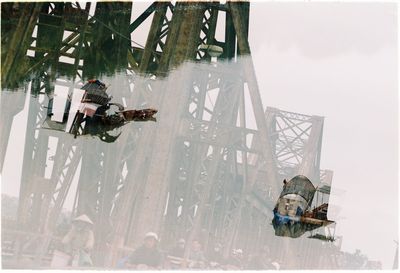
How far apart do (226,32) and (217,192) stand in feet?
9.65

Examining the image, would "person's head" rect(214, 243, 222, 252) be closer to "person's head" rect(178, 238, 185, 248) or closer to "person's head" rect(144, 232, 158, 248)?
"person's head" rect(178, 238, 185, 248)

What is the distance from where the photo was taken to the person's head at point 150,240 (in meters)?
8.06

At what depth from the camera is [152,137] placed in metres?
8.59

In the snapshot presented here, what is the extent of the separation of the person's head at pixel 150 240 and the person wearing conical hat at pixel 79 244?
829 millimetres

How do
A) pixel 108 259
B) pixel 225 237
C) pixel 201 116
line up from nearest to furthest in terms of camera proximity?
pixel 108 259 < pixel 201 116 < pixel 225 237

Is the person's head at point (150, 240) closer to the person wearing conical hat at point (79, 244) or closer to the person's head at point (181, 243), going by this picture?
the person's head at point (181, 243)

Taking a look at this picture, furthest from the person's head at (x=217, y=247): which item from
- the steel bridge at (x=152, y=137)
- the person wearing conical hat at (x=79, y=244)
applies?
the person wearing conical hat at (x=79, y=244)

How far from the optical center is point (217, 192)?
964 centimetres

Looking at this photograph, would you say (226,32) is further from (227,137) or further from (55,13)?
(55,13)

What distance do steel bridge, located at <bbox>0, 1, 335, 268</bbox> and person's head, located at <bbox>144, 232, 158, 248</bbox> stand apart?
11 cm

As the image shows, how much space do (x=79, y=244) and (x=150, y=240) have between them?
1.19 m

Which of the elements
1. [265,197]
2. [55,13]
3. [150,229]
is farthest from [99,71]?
[265,197]

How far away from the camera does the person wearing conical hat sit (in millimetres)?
7195

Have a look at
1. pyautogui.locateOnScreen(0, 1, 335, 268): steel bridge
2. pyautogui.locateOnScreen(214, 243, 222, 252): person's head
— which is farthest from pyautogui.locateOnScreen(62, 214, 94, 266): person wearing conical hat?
pyautogui.locateOnScreen(214, 243, 222, 252): person's head
